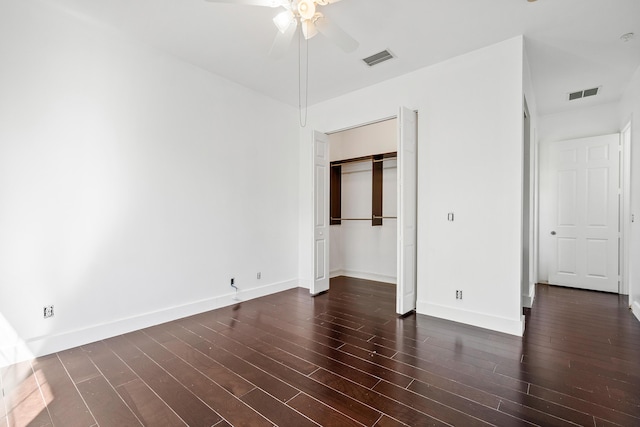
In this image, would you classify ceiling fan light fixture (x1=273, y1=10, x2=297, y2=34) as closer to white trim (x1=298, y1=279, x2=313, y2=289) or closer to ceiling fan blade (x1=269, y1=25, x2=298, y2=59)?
ceiling fan blade (x1=269, y1=25, x2=298, y2=59)

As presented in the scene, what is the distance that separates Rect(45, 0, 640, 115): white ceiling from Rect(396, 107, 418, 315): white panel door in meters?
0.80

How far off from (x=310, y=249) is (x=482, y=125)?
9.44ft

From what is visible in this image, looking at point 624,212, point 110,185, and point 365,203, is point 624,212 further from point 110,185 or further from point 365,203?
point 110,185

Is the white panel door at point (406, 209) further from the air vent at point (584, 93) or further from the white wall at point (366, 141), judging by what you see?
the air vent at point (584, 93)

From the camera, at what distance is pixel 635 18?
8.86ft

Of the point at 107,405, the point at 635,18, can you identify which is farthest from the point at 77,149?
the point at 635,18

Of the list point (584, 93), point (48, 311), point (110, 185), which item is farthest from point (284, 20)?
point (584, 93)

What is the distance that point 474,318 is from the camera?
10.8 ft

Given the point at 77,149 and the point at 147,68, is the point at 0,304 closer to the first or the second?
the point at 77,149

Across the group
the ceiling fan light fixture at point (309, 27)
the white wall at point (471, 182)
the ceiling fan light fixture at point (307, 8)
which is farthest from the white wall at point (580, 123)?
the ceiling fan light fixture at point (307, 8)

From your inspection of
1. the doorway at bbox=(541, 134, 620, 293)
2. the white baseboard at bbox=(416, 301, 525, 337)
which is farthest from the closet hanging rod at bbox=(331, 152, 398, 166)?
the doorway at bbox=(541, 134, 620, 293)

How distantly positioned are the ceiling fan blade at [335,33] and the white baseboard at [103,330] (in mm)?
3275

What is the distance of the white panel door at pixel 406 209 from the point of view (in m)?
3.59

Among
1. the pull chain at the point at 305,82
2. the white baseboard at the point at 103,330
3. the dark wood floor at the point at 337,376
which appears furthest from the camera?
the pull chain at the point at 305,82
